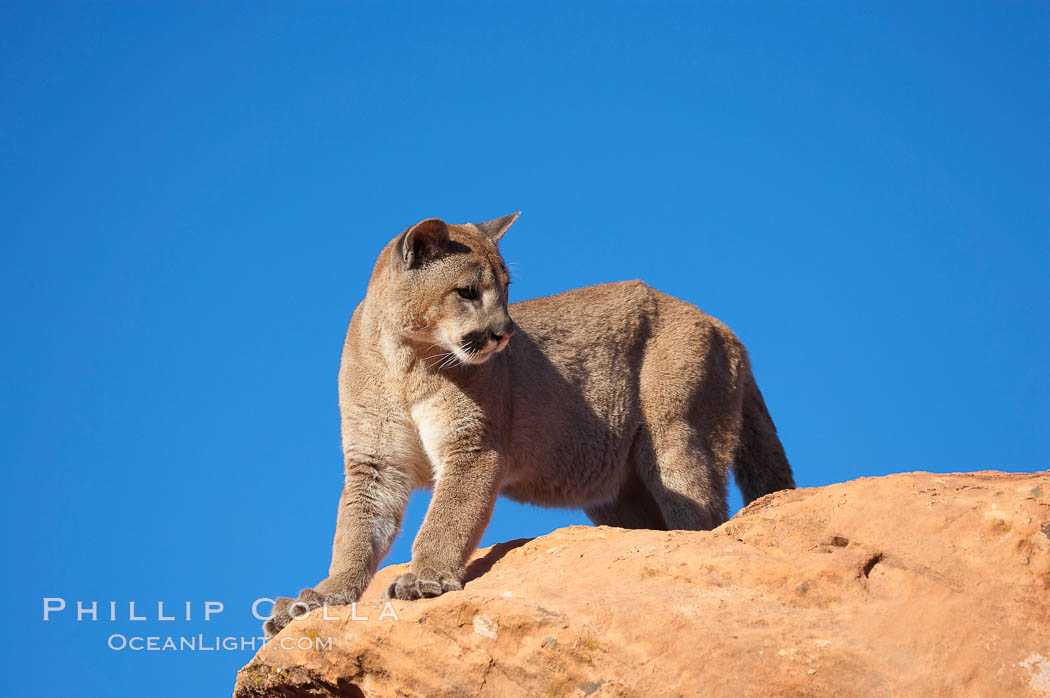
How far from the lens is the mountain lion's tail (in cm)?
903

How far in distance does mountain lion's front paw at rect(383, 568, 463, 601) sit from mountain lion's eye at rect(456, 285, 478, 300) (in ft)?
6.10

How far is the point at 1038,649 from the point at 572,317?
198 inches

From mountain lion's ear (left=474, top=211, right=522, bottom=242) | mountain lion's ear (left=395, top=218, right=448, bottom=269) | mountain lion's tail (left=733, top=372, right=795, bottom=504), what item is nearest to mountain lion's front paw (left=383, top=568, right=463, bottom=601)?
mountain lion's ear (left=395, top=218, right=448, bottom=269)

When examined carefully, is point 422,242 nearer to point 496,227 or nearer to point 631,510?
point 496,227

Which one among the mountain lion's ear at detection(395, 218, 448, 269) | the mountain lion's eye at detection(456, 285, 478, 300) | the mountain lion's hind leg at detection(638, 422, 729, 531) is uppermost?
the mountain lion's ear at detection(395, 218, 448, 269)

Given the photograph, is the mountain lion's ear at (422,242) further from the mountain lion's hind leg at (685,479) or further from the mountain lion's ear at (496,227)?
the mountain lion's hind leg at (685,479)

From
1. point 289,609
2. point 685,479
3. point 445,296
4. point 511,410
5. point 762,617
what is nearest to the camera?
point 762,617

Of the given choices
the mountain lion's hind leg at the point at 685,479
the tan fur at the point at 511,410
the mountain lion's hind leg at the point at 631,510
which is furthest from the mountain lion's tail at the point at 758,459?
the mountain lion's hind leg at the point at 631,510

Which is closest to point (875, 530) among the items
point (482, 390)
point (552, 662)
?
point (552, 662)

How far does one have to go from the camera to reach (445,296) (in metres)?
7.09

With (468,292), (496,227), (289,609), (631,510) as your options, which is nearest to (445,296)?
(468,292)

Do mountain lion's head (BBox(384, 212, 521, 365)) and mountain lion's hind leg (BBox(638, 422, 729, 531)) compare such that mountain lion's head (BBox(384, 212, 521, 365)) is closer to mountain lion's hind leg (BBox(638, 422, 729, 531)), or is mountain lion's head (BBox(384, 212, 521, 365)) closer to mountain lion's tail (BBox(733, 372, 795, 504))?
mountain lion's hind leg (BBox(638, 422, 729, 531))

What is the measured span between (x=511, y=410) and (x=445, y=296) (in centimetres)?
114

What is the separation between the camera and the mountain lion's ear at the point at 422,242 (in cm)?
708
